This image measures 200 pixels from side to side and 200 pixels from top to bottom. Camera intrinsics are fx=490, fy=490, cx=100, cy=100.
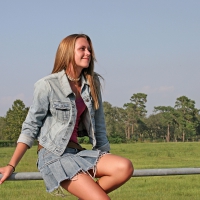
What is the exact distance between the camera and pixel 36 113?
2914 millimetres

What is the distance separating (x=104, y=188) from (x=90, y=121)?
0.46 m

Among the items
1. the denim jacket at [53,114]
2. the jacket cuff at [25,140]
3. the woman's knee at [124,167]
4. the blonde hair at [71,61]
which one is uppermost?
the blonde hair at [71,61]

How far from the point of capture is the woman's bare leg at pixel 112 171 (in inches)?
108

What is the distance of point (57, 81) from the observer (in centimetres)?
303

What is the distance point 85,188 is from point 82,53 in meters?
0.85

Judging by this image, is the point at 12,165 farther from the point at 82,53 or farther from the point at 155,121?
the point at 155,121

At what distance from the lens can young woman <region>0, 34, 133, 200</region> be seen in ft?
9.00

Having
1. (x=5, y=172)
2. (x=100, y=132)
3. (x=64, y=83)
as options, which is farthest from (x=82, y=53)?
(x=5, y=172)

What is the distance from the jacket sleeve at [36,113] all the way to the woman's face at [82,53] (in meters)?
0.25

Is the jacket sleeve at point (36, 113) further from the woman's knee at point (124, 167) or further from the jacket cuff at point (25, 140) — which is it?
the woman's knee at point (124, 167)

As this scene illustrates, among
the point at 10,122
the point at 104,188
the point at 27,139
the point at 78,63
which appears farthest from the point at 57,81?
the point at 10,122

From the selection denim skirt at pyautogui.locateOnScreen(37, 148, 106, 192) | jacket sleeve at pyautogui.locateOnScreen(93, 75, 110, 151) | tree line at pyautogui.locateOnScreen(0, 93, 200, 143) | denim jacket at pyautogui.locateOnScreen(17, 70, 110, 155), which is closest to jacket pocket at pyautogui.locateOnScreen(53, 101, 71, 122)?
denim jacket at pyautogui.locateOnScreen(17, 70, 110, 155)

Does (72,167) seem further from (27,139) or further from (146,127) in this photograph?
(146,127)

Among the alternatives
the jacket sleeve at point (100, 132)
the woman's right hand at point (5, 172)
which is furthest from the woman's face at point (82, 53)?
the woman's right hand at point (5, 172)
